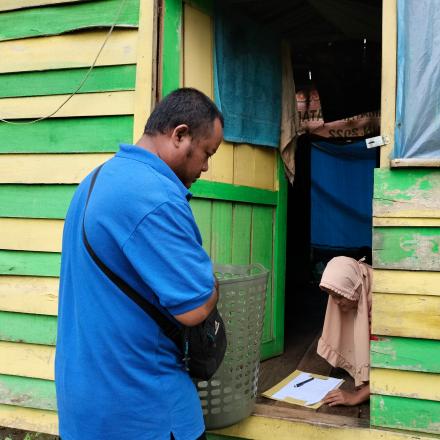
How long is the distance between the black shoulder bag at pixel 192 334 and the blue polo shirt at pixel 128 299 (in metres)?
0.02

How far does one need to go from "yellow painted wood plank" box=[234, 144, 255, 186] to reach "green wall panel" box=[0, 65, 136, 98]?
0.91 metres

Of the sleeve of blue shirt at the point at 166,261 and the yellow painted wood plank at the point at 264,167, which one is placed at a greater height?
the yellow painted wood plank at the point at 264,167

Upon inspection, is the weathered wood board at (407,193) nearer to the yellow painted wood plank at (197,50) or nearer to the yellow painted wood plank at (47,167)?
the yellow painted wood plank at (197,50)

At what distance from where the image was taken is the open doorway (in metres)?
3.78

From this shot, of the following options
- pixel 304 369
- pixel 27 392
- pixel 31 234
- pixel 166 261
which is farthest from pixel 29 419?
pixel 166 261

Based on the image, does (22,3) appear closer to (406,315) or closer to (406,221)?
(406,221)

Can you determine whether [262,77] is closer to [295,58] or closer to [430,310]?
[295,58]

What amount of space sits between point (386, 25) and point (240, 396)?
75.3 inches

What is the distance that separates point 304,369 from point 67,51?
104 inches

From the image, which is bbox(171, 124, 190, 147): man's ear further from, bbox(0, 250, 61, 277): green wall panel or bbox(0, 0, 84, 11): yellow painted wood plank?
bbox(0, 0, 84, 11): yellow painted wood plank

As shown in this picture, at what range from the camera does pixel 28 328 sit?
3.30 meters

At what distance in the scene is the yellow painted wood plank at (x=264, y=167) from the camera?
12.5 feet

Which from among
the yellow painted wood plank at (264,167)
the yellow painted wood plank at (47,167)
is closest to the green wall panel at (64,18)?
the yellow painted wood plank at (47,167)

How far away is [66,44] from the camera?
3.25m
